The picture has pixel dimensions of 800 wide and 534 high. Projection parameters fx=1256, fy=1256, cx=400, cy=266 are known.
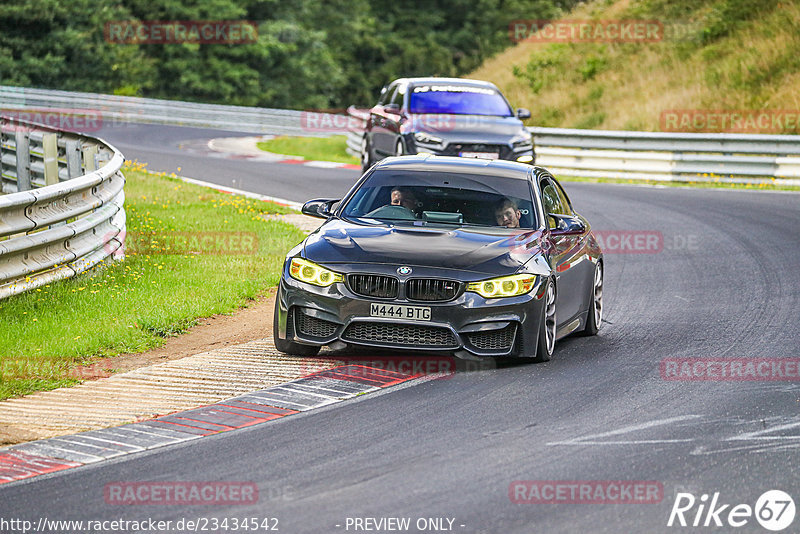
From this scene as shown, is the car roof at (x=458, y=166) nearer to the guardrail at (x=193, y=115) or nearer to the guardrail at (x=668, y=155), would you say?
the guardrail at (x=668, y=155)

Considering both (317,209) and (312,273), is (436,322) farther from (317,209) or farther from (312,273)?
(317,209)

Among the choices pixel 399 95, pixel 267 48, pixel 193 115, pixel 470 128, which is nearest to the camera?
pixel 470 128

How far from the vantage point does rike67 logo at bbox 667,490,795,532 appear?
581cm

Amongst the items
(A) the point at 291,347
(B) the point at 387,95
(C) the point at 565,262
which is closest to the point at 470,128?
(B) the point at 387,95

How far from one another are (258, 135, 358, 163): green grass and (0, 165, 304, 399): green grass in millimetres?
13461

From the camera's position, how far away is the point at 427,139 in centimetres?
2098

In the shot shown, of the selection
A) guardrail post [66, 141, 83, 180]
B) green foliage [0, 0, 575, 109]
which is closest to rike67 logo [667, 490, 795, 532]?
guardrail post [66, 141, 83, 180]

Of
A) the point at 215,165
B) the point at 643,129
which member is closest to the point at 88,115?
the point at 215,165

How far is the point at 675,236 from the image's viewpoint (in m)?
17.7

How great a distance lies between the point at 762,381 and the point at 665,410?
1.28m

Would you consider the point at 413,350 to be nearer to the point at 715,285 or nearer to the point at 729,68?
the point at 715,285

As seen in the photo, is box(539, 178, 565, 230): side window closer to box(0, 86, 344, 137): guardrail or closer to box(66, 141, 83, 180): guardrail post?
box(66, 141, 83, 180): guardrail post

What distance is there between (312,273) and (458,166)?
2.08 m

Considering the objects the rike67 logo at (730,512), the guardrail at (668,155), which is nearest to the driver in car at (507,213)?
the rike67 logo at (730,512)
